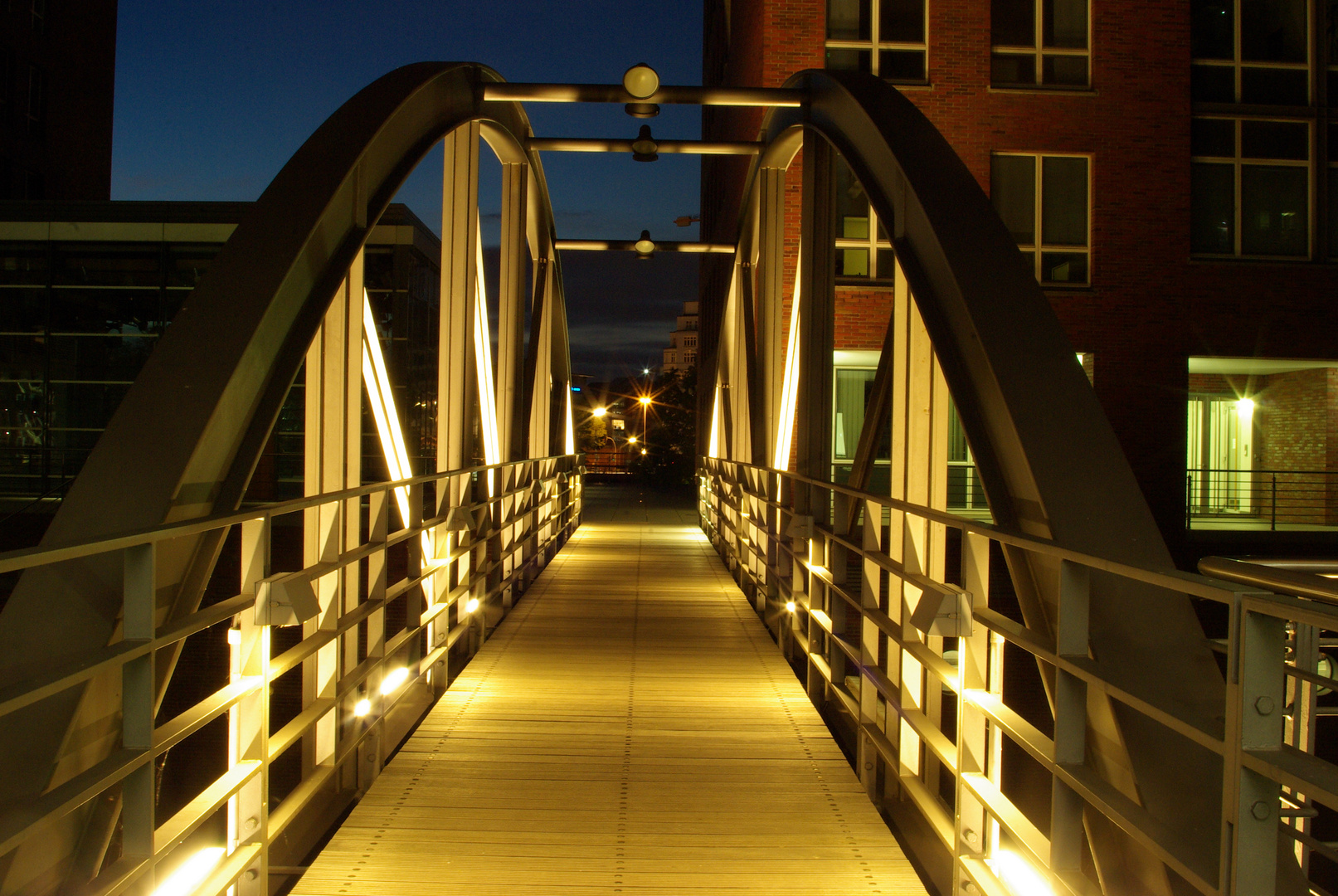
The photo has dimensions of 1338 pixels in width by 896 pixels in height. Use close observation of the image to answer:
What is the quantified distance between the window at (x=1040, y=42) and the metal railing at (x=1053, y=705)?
36.9 feet

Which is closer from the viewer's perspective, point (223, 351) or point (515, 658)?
point (223, 351)

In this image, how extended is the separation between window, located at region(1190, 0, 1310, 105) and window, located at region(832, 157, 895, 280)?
5.26 m

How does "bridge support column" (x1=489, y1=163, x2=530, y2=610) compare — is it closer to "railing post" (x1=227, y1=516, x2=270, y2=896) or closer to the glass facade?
"railing post" (x1=227, y1=516, x2=270, y2=896)

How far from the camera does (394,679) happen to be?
4305 millimetres

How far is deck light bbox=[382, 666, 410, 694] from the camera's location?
4.11m

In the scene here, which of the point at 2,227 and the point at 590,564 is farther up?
the point at 2,227

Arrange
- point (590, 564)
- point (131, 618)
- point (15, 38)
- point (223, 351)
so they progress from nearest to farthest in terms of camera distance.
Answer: point (131, 618), point (223, 351), point (590, 564), point (15, 38)

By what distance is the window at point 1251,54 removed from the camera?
591 inches

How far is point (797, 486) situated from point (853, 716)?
1710mm

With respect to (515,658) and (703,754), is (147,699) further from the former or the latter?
(515,658)

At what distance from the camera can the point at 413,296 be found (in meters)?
20.7

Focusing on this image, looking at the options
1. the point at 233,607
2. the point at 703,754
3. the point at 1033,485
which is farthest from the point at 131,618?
the point at 703,754

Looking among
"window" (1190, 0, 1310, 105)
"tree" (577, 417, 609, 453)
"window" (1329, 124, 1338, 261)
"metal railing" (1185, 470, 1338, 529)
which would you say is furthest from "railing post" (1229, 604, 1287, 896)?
"tree" (577, 417, 609, 453)

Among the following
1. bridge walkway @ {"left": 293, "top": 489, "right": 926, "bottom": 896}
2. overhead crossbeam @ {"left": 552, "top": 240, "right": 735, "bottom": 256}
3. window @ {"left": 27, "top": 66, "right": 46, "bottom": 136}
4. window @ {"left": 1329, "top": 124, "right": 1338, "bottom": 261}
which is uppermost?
window @ {"left": 27, "top": 66, "right": 46, "bottom": 136}
